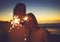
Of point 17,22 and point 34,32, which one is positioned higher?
point 17,22

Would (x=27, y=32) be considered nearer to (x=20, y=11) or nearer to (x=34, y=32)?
(x=34, y=32)

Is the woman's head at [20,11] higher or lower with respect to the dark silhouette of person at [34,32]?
higher

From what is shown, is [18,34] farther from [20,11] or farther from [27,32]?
[20,11]

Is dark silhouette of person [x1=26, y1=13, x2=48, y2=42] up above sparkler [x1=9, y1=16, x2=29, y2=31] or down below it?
below

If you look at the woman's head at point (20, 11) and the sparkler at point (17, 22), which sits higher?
the woman's head at point (20, 11)

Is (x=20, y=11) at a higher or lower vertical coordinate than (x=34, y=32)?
higher

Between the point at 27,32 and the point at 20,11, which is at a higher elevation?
the point at 20,11

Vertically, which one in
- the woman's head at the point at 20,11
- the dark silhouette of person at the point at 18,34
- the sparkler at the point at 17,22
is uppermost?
the woman's head at the point at 20,11

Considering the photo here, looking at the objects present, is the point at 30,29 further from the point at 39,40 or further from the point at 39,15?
the point at 39,15

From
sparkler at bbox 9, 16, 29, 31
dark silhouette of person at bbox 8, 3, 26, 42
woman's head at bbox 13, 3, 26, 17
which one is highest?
woman's head at bbox 13, 3, 26, 17

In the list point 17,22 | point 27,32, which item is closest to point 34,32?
point 27,32

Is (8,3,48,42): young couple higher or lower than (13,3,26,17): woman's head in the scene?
lower

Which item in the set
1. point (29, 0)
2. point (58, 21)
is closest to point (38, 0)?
point (29, 0)

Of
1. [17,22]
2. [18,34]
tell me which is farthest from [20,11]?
[18,34]
